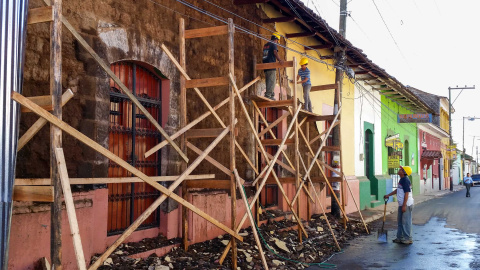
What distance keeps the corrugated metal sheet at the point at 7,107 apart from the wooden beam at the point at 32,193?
140 mm

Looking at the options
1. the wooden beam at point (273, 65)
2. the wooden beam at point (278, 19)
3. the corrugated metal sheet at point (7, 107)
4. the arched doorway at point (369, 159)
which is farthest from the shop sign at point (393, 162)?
the corrugated metal sheet at point (7, 107)

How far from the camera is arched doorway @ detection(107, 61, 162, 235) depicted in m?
7.20

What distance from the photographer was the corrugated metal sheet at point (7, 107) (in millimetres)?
4289

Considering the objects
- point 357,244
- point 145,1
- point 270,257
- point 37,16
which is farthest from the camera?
point 357,244

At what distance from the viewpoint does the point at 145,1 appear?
7.63 meters

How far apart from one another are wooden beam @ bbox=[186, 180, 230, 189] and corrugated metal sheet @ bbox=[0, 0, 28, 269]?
352 centimetres

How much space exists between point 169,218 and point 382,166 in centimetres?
1509

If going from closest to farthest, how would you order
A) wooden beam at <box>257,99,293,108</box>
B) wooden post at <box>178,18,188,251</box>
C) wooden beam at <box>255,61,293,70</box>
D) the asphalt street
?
wooden post at <box>178,18,188,251</box> < the asphalt street < wooden beam at <box>257,99,293,108</box> < wooden beam at <box>255,61,293,70</box>

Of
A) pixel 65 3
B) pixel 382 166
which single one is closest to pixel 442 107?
pixel 382 166

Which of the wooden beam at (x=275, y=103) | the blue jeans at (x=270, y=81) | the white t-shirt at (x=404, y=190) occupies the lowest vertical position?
the white t-shirt at (x=404, y=190)

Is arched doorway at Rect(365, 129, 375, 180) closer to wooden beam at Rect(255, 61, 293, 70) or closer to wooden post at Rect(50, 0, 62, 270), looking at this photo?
wooden beam at Rect(255, 61, 293, 70)

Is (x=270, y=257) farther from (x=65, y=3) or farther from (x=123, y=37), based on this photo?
(x=65, y=3)

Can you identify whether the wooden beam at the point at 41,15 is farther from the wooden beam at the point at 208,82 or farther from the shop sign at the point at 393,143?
the shop sign at the point at 393,143

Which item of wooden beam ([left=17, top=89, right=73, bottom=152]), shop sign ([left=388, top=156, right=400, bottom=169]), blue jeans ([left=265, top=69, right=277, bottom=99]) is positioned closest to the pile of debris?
wooden beam ([left=17, top=89, right=73, bottom=152])
